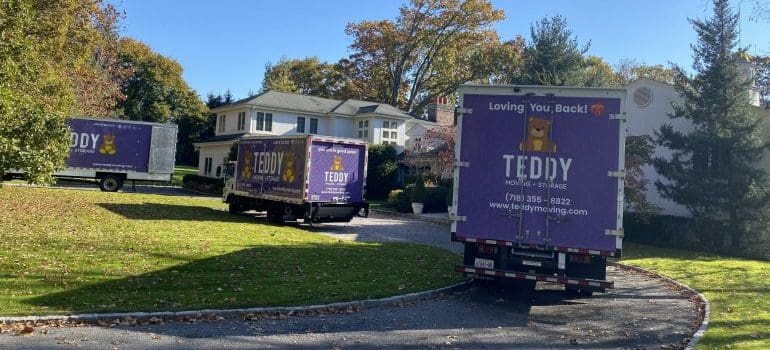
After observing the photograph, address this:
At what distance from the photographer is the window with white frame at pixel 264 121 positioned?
143 ft

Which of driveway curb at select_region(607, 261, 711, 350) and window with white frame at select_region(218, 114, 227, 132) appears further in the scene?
window with white frame at select_region(218, 114, 227, 132)

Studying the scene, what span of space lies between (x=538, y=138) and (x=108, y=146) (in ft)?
87.5

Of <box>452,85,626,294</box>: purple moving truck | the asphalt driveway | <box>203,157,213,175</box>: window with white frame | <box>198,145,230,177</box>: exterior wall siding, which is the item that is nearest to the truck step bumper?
<box>452,85,626,294</box>: purple moving truck

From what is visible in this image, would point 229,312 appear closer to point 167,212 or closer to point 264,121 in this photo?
point 167,212

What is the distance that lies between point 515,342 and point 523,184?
3.28m

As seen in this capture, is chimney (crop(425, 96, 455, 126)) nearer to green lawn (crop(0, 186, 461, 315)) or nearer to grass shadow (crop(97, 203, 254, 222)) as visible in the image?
grass shadow (crop(97, 203, 254, 222))

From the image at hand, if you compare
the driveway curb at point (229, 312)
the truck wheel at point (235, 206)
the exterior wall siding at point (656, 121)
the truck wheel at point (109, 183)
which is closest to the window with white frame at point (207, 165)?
the truck wheel at point (109, 183)

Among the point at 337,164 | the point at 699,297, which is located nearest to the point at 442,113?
the point at 337,164

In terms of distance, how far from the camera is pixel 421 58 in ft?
198

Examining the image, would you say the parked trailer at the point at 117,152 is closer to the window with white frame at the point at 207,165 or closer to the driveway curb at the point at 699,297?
the window with white frame at the point at 207,165

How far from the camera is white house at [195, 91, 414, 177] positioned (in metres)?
43.6

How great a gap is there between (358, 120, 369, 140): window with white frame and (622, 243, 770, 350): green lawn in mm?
26630

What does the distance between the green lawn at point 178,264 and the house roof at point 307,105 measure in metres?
25.6

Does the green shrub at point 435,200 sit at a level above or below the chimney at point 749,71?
below
